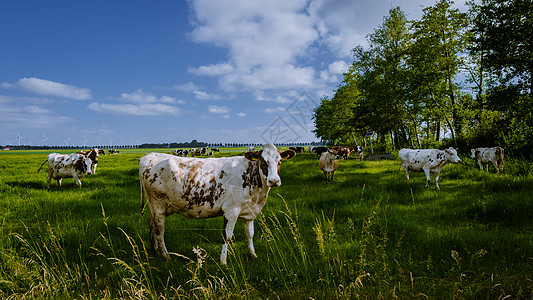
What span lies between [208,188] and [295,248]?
1.81m

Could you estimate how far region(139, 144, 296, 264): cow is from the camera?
4.29 metres

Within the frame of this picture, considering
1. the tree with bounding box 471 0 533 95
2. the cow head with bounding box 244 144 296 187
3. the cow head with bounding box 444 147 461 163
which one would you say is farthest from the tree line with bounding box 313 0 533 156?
the cow head with bounding box 244 144 296 187

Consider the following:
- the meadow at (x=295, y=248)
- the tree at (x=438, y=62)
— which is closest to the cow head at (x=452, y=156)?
the meadow at (x=295, y=248)

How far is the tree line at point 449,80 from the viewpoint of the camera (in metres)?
14.9

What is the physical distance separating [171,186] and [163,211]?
1.64ft

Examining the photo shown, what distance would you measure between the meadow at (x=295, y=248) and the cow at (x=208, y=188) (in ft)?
1.39

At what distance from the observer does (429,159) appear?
1046cm

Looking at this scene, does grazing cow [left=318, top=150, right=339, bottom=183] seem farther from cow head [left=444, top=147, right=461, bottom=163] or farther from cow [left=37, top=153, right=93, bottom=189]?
cow [left=37, top=153, right=93, bottom=189]

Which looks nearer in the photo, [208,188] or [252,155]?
[208,188]

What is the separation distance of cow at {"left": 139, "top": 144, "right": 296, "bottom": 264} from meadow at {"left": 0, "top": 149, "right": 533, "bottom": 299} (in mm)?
425

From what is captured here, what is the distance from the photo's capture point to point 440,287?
9.64 feet

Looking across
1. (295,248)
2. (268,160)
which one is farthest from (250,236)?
(268,160)

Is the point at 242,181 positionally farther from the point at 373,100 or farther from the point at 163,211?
the point at 373,100

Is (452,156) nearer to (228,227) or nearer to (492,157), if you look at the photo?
(492,157)
